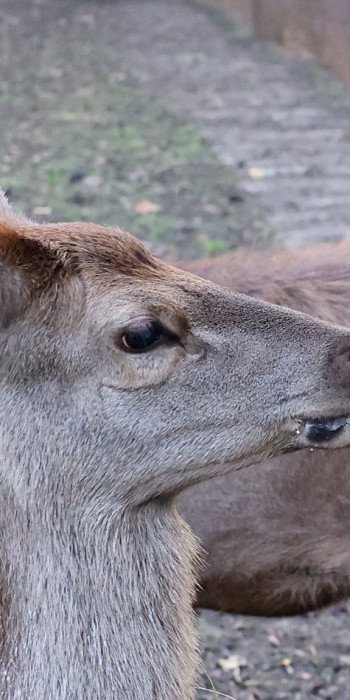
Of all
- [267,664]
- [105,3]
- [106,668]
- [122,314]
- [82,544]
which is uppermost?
[105,3]

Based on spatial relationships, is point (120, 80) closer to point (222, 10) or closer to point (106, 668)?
point (222, 10)

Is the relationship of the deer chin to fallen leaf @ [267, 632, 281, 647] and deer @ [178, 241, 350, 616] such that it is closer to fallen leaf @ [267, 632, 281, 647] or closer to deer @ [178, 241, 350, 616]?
deer @ [178, 241, 350, 616]

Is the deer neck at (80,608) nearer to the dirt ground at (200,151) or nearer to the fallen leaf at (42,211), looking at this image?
the dirt ground at (200,151)

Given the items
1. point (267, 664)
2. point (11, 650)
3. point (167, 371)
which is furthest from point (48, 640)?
point (267, 664)

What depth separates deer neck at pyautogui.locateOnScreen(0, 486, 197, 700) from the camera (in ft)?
9.98

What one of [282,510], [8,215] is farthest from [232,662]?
[8,215]

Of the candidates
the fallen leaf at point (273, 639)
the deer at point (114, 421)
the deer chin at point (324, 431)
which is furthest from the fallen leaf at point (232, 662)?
the deer chin at point (324, 431)

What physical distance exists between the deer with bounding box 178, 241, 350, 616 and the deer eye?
3.35 ft

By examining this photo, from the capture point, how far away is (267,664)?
4980 mm

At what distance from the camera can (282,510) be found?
395cm

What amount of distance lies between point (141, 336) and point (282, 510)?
1.25 metres

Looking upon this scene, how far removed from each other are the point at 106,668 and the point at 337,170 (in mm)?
6226

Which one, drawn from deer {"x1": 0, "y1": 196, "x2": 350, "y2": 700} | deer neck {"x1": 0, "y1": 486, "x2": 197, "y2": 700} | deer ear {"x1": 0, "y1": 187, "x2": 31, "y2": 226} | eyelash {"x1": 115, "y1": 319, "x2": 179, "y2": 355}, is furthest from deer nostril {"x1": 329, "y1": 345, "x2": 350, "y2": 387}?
deer ear {"x1": 0, "y1": 187, "x2": 31, "y2": 226}

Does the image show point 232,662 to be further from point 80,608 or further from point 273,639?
point 80,608
